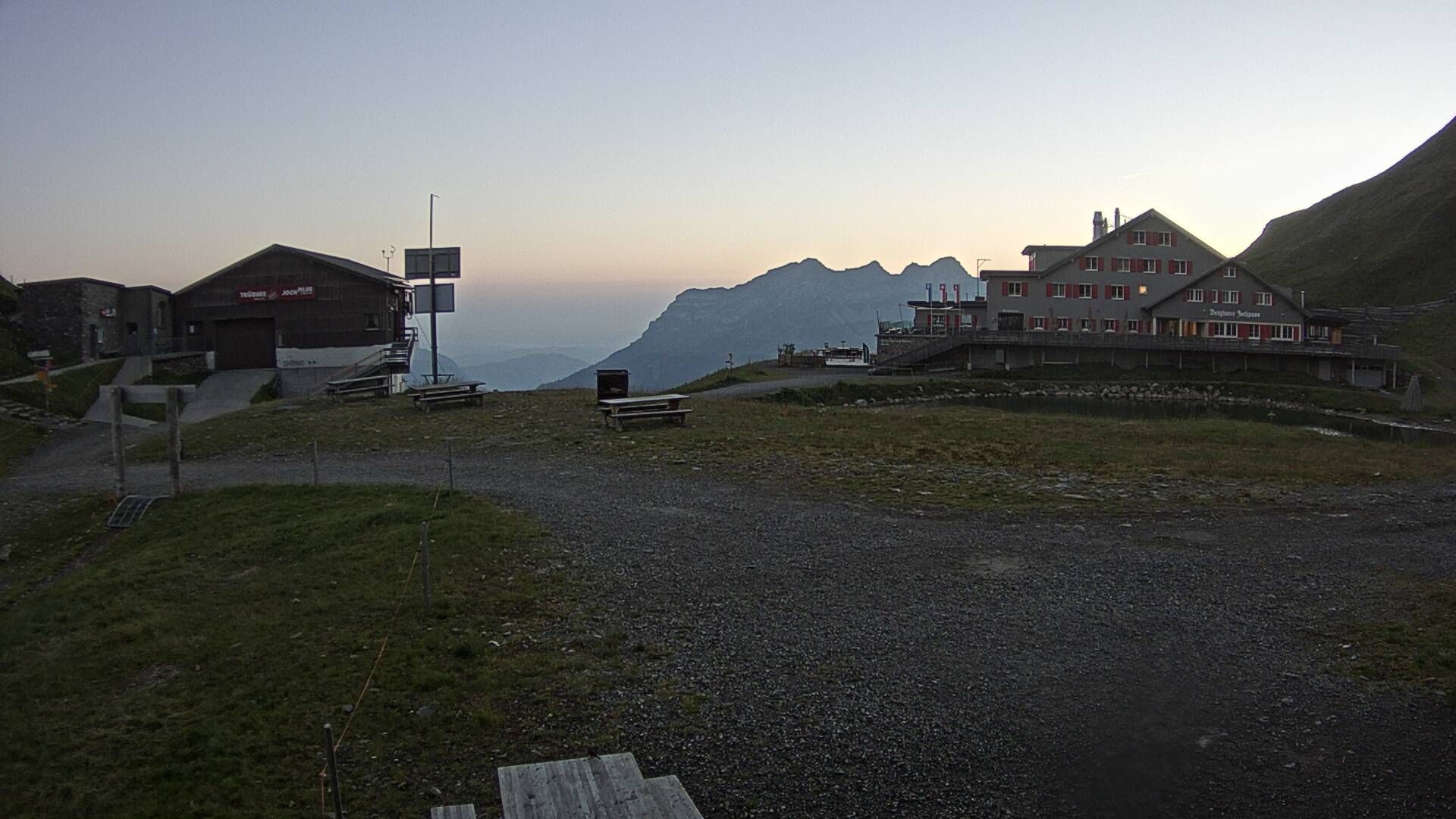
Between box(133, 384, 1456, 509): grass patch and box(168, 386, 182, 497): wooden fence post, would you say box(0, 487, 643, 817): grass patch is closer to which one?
box(168, 386, 182, 497): wooden fence post

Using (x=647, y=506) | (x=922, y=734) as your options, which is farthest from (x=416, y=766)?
(x=647, y=506)

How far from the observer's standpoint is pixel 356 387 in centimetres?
3984

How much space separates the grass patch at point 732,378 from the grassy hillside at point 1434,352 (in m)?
33.1

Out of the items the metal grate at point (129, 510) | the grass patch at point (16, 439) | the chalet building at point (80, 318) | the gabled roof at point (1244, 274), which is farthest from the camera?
the gabled roof at point (1244, 274)

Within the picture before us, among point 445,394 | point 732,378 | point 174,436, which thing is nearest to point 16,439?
point 445,394

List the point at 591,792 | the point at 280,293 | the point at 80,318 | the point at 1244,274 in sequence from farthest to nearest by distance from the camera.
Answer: the point at 1244,274 < the point at 280,293 < the point at 80,318 < the point at 591,792

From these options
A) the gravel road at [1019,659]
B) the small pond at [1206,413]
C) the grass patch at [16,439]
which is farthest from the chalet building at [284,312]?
the gravel road at [1019,659]

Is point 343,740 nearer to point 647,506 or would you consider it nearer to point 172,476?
point 647,506

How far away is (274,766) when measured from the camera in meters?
6.95

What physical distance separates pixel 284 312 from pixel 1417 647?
163ft

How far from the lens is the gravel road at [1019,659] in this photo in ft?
21.2

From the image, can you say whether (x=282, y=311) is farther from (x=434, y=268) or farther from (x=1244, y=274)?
(x=1244, y=274)

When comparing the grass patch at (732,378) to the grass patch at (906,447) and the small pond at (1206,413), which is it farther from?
the grass patch at (906,447)

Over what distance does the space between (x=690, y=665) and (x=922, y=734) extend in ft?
7.47
